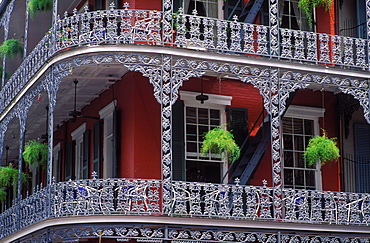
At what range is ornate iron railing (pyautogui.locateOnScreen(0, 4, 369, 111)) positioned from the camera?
15.5 metres

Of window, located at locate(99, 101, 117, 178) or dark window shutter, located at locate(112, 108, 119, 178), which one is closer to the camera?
dark window shutter, located at locate(112, 108, 119, 178)

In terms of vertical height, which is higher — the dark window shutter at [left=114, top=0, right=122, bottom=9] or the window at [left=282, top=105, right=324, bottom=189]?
the dark window shutter at [left=114, top=0, right=122, bottom=9]

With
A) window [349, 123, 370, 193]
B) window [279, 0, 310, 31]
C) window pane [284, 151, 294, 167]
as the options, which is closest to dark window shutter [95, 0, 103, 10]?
window [279, 0, 310, 31]

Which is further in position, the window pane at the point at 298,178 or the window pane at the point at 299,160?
the window pane at the point at 299,160

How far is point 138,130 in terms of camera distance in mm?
16156

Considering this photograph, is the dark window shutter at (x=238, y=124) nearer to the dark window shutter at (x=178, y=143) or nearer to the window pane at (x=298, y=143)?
the dark window shutter at (x=178, y=143)

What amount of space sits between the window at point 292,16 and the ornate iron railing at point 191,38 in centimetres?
35

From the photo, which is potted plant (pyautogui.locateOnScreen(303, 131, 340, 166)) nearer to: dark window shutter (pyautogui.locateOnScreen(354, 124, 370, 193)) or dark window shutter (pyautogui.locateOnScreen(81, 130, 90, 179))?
dark window shutter (pyautogui.locateOnScreen(354, 124, 370, 193))

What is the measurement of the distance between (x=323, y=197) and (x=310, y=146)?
3.52ft

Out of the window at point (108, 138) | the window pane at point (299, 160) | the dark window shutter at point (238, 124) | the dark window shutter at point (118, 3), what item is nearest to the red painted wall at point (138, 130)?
the window at point (108, 138)

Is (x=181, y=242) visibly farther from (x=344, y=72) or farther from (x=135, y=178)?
(x=344, y=72)

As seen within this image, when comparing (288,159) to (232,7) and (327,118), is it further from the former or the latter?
(232,7)

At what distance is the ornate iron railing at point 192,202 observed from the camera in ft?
47.9

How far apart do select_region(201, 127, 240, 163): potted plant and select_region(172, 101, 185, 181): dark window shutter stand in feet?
2.39
